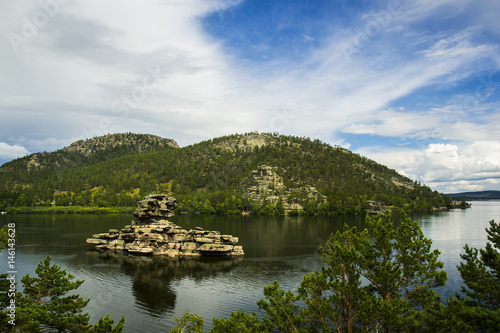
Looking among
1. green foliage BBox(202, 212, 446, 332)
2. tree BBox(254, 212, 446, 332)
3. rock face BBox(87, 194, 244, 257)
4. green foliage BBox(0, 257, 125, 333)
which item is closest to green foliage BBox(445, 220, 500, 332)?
green foliage BBox(202, 212, 446, 332)

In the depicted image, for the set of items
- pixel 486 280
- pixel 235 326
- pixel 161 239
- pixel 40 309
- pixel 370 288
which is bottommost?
pixel 161 239

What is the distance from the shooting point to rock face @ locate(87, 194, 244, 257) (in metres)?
74.5

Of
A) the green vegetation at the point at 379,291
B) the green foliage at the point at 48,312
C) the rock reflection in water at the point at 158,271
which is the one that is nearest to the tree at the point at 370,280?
the green vegetation at the point at 379,291

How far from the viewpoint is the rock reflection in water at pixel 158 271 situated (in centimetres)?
4403

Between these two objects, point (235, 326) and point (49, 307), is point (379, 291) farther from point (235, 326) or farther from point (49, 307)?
point (49, 307)

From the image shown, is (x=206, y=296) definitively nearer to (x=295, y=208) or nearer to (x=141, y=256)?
(x=141, y=256)

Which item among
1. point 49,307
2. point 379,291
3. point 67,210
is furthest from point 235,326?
point 67,210

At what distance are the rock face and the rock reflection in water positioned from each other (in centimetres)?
241

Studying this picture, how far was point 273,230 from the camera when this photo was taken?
381ft

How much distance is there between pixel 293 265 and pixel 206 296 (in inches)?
906

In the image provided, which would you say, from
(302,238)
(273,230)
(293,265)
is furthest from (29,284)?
(273,230)

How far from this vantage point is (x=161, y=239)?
7681 cm

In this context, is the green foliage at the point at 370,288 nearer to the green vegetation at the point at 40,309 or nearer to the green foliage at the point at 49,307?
the green vegetation at the point at 40,309

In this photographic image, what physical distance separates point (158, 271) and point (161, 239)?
17258mm
